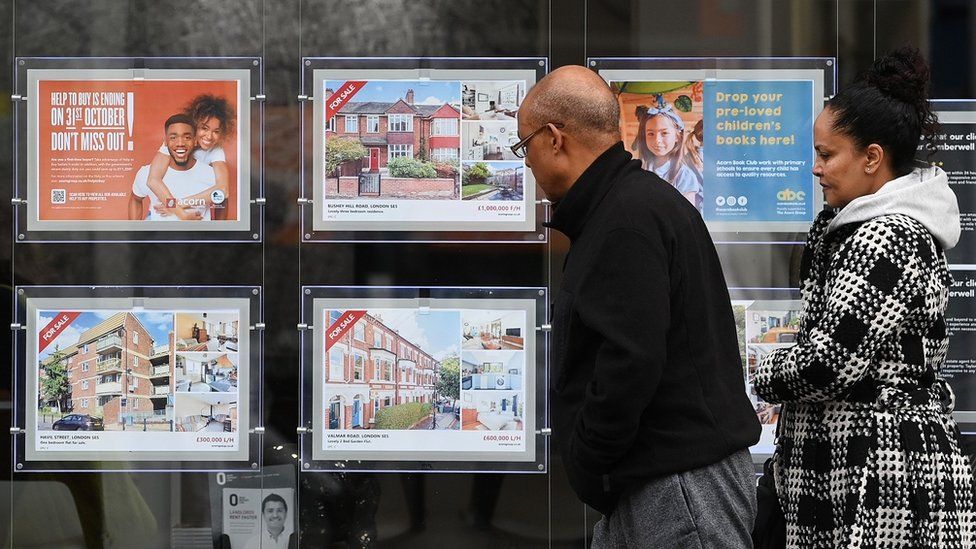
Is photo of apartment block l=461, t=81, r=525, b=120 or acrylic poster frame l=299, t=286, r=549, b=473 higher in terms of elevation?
photo of apartment block l=461, t=81, r=525, b=120

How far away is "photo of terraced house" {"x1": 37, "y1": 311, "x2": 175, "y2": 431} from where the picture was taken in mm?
4246

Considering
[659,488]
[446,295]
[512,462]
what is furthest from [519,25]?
[659,488]

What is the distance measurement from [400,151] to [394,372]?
86 cm

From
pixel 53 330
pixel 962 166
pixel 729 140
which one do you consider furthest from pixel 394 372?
pixel 962 166

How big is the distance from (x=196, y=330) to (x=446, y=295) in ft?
3.25

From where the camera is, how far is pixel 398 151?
13.8ft

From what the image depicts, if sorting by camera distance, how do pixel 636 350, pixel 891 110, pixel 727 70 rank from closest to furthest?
1. pixel 636 350
2. pixel 891 110
3. pixel 727 70

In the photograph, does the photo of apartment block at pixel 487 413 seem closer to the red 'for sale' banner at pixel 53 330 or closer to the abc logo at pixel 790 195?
the abc logo at pixel 790 195

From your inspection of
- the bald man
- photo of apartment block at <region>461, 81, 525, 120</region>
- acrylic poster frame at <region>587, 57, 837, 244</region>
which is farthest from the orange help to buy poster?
the bald man

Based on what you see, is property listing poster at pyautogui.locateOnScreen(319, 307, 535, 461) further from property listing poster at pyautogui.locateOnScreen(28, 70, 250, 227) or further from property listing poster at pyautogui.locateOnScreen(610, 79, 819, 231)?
property listing poster at pyautogui.locateOnScreen(610, 79, 819, 231)

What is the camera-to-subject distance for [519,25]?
13.8ft

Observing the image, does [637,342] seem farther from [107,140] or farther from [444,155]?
[107,140]

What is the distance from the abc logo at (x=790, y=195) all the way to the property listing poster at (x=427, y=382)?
109cm

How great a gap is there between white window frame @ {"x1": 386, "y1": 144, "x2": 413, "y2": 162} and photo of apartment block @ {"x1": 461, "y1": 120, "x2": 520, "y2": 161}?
8.1 inches
